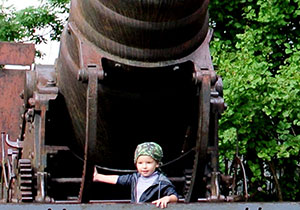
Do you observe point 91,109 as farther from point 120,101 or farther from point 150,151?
point 150,151

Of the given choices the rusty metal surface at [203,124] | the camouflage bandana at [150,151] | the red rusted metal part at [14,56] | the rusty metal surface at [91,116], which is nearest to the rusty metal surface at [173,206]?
the camouflage bandana at [150,151]

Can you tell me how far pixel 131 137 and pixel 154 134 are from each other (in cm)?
17

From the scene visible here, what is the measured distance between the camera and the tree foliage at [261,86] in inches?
345

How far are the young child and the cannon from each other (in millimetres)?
582

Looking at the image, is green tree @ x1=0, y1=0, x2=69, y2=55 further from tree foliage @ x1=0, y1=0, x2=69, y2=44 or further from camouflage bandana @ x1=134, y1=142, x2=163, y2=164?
camouflage bandana @ x1=134, y1=142, x2=163, y2=164

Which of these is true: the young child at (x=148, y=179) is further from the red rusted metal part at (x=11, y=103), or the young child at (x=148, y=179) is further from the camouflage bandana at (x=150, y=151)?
the red rusted metal part at (x=11, y=103)

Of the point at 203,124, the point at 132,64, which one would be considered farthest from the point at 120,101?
the point at 203,124

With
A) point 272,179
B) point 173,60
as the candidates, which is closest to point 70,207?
point 173,60

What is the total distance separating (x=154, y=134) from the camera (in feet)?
17.5

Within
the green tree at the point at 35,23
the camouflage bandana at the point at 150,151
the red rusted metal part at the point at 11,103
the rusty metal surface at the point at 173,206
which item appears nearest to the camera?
the rusty metal surface at the point at 173,206

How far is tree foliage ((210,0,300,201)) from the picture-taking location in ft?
28.7

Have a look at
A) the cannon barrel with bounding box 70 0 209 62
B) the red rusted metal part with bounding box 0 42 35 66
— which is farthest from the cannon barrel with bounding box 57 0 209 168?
the red rusted metal part with bounding box 0 42 35 66

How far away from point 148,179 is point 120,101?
3.44 ft

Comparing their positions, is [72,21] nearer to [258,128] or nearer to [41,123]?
[41,123]
